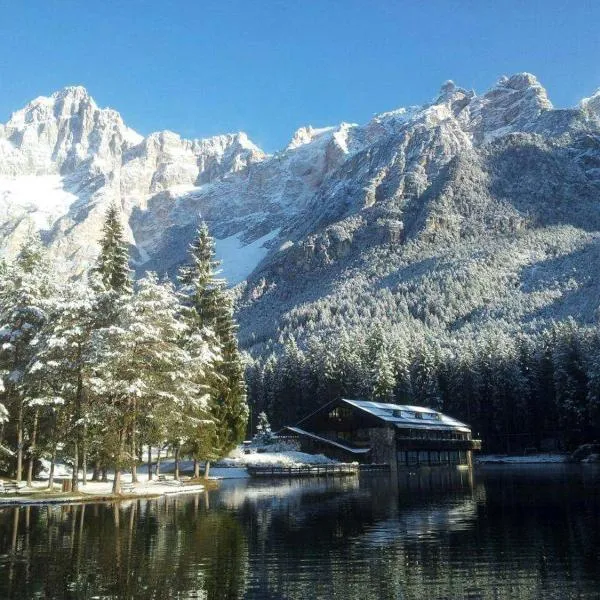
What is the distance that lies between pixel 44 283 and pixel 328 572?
3305cm

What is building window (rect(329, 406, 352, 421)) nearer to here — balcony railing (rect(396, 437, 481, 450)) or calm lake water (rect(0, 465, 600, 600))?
balcony railing (rect(396, 437, 481, 450))

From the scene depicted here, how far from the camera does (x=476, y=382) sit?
9856 cm

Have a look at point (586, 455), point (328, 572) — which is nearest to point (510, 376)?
point (586, 455)

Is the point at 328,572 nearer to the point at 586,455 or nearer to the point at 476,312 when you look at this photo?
the point at 586,455

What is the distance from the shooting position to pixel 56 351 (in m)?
35.2

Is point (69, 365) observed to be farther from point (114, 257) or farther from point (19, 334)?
point (114, 257)

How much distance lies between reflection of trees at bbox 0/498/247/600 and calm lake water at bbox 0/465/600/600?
0.04 meters

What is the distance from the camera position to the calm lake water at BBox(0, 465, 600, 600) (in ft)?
43.9

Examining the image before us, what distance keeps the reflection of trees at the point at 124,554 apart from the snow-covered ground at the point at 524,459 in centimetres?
6793

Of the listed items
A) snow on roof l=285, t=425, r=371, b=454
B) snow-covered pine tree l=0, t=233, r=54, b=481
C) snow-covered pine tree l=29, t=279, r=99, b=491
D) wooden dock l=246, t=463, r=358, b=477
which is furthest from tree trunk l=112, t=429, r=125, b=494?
snow on roof l=285, t=425, r=371, b=454

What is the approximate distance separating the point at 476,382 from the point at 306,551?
85046mm

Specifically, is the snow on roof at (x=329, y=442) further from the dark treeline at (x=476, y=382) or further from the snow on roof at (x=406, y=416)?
the dark treeline at (x=476, y=382)

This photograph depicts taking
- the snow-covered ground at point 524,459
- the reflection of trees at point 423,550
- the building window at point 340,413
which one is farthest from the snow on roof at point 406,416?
the reflection of trees at point 423,550

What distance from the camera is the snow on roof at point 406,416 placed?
255ft
